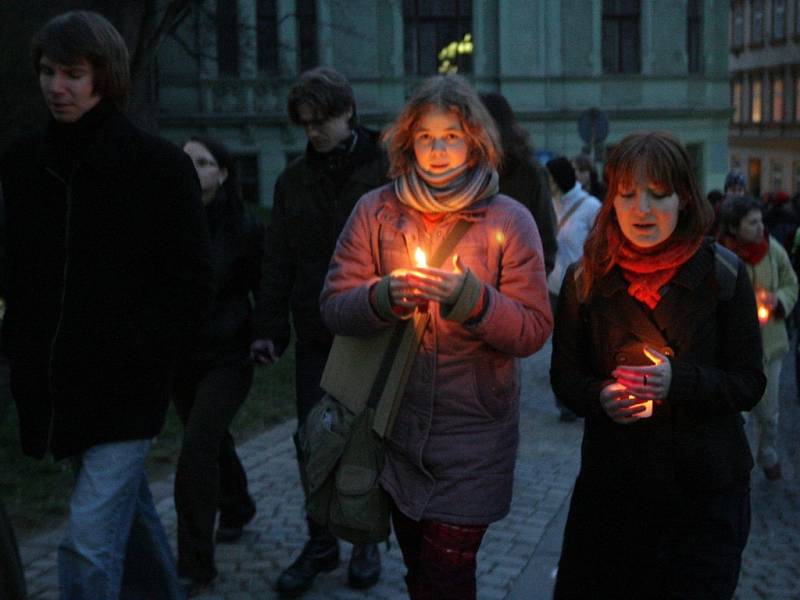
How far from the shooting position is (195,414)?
16.6 feet

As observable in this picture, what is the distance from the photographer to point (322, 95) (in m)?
4.91

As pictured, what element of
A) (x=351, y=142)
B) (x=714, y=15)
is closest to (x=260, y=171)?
(x=714, y=15)

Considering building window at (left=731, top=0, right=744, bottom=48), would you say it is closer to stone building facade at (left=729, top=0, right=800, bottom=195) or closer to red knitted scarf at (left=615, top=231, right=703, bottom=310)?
stone building facade at (left=729, top=0, right=800, bottom=195)

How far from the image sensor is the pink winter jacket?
143 inches

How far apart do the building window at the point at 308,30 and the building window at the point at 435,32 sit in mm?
2362

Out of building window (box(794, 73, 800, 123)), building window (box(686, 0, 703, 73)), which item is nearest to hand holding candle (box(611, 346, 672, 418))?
building window (box(686, 0, 703, 73))

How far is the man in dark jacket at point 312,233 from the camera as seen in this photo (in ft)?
16.3

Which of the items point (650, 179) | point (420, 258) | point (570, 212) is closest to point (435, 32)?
point (570, 212)

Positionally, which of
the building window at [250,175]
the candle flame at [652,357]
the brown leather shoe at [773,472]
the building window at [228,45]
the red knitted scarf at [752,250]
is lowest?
the brown leather shoe at [773,472]

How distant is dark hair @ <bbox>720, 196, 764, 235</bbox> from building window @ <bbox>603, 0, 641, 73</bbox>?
25.8 meters

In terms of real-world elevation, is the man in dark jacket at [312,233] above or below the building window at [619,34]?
below

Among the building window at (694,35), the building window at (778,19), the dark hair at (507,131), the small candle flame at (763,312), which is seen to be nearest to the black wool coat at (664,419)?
the dark hair at (507,131)

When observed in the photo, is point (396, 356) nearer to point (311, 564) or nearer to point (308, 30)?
point (311, 564)

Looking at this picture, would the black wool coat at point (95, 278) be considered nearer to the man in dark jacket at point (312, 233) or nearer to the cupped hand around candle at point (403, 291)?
the cupped hand around candle at point (403, 291)
